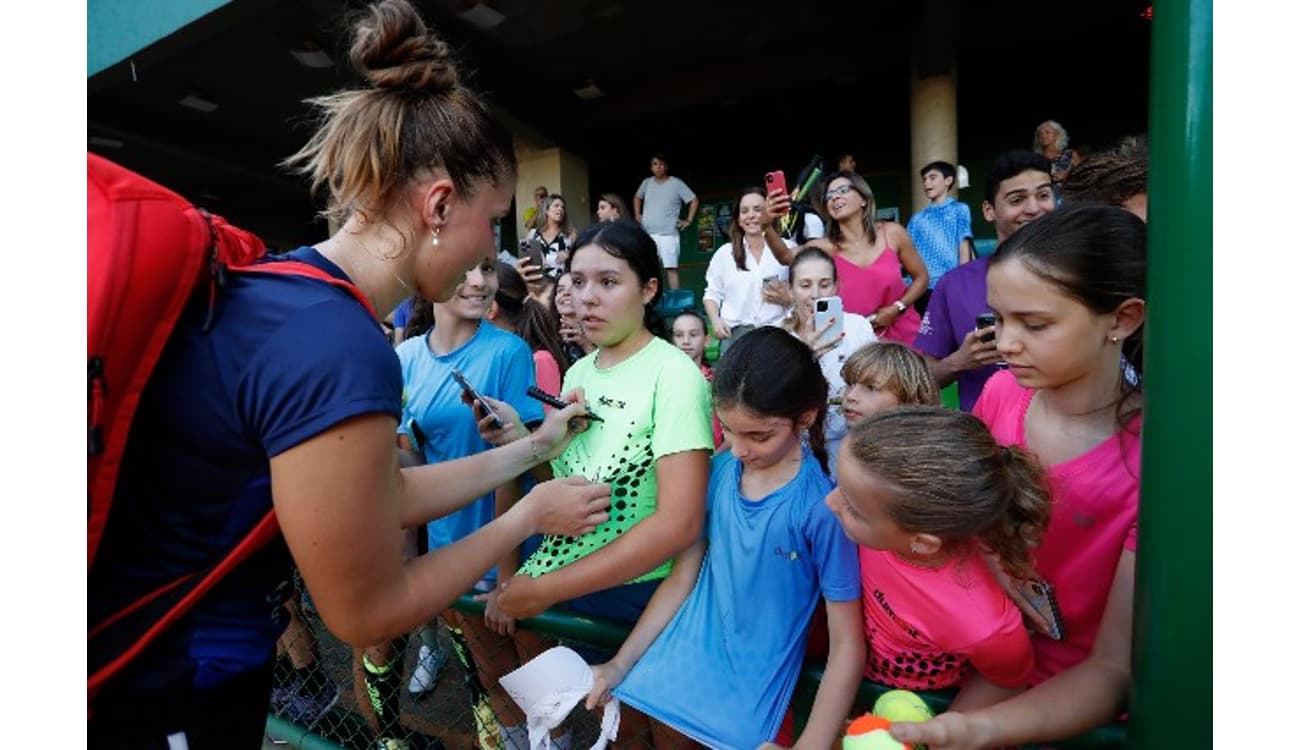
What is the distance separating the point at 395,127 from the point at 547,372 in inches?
78.1

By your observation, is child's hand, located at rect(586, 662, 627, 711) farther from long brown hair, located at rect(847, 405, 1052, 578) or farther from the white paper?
long brown hair, located at rect(847, 405, 1052, 578)

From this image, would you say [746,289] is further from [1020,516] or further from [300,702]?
[1020,516]

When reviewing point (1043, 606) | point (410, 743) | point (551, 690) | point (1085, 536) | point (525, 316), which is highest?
point (525, 316)

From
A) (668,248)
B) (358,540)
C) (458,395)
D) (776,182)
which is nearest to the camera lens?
(358,540)

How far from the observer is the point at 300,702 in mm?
2529

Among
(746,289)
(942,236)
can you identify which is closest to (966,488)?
(746,289)

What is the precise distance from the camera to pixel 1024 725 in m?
1.05

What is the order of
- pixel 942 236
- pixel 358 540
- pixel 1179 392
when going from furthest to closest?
pixel 942 236 < pixel 358 540 < pixel 1179 392

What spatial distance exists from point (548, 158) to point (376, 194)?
9.40 metres

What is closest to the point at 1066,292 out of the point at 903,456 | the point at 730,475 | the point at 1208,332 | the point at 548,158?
the point at 903,456

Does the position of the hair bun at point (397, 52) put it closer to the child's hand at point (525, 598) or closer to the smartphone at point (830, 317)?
the child's hand at point (525, 598)

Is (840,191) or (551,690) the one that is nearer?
(551,690)

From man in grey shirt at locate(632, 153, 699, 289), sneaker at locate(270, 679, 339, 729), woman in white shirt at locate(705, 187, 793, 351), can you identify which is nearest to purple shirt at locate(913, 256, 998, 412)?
woman in white shirt at locate(705, 187, 793, 351)

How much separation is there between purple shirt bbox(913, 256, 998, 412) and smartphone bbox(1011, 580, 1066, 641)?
135 centimetres
